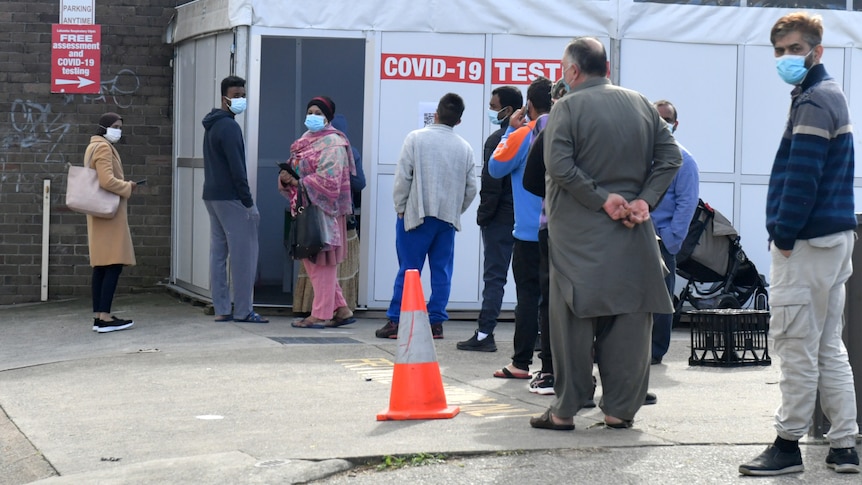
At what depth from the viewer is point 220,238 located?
33.4ft

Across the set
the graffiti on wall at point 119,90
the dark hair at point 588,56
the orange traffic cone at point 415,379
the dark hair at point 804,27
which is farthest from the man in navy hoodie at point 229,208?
the dark hair at point 804,27

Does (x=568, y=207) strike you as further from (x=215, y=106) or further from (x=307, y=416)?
(x=215, y=106)

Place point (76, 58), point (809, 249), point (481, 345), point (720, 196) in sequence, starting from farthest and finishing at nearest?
point (76, 58)
point (720, 196)
point (481, 345)
point (809, 249)

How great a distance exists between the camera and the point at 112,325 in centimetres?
987

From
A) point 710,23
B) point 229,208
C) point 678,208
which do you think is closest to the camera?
point 678,208

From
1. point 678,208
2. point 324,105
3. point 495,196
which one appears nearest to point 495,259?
point 495,196

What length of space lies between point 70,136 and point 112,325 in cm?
303

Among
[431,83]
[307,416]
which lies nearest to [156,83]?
[431,83]

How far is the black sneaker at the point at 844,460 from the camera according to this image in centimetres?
490

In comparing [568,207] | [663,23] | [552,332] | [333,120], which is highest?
[663,23]

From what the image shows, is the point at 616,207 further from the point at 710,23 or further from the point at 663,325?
the point at 710,23

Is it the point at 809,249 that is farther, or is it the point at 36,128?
the point at 36,128

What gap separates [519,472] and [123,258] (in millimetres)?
5635

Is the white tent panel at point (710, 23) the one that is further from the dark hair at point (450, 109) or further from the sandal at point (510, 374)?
the sandal at point (510, 374)
